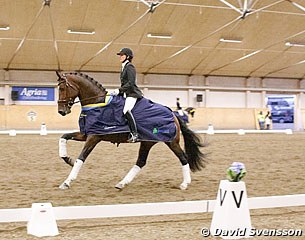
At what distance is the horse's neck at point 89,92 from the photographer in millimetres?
5328

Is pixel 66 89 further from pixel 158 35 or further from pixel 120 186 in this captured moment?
pixel 158 35

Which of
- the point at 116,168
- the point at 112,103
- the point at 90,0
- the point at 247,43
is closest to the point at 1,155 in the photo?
the point at 116,168

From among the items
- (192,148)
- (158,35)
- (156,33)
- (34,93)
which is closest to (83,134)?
(192,148)

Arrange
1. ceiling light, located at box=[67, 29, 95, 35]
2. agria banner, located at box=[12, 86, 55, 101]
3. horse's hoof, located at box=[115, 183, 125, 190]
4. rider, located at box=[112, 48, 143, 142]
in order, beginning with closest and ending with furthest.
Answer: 1. rider, located at box=[112, 48, 143, 142]
2. horse's hoof, located at box=[115, 183, 125, 190]
3. ceiling light, located at box=[67, 29, 95, 35]
4. agria banner, located at box=[12, 86, 55, 101]

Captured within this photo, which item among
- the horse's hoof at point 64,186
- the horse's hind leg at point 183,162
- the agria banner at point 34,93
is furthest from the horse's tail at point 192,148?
the agria banner at point 34,93

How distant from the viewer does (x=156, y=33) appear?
22.1 metres

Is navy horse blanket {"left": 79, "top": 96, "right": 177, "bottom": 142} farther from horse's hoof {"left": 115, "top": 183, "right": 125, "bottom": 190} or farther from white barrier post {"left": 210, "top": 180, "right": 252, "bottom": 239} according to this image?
white barrier post {"left": 210, "top": 180, "right": 252, "bottom": 239}

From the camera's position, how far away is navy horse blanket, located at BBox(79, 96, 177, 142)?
17.0 ft

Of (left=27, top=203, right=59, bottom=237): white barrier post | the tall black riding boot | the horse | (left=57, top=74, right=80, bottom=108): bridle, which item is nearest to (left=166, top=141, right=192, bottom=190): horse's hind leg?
the horse

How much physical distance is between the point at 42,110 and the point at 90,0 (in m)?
7.24

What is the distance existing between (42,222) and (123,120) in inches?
82.0

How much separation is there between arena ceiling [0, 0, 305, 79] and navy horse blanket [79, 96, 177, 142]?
13.9 meters

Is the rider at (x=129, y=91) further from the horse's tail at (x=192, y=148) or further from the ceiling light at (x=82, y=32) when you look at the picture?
the ceiling light at (x=82, y=32)

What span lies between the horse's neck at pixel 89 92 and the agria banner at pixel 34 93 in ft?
69.1
